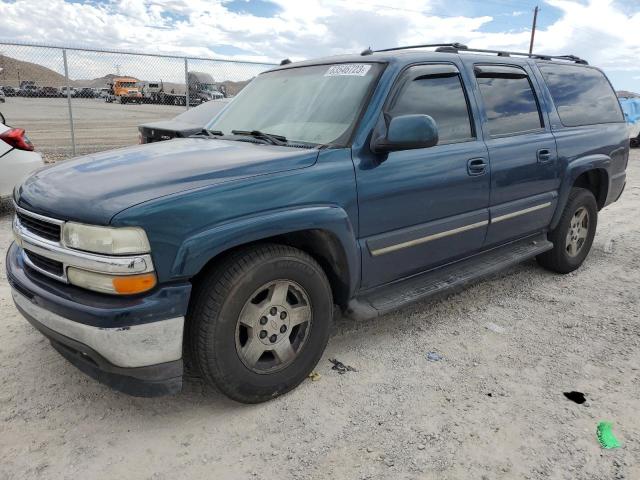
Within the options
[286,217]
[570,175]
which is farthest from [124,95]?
[286,217]

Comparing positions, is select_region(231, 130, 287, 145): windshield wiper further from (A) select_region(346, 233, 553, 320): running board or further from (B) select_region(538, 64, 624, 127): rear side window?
(B) select_region(538, 64, 624, 127): rear side window

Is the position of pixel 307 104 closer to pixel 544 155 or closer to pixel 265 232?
pixel 265 232

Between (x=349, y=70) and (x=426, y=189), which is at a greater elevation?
(x=349, y=70)

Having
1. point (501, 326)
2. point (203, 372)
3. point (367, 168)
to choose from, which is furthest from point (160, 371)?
point (501, 326)

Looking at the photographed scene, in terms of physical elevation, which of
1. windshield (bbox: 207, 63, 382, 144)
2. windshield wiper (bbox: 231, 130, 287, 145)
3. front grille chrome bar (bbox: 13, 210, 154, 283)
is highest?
windshield (bbox: 207, 63, 382, 144)

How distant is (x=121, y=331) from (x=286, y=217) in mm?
938

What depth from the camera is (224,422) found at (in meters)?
2.67

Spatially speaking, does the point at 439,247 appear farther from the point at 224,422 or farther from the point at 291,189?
the point at 224,422

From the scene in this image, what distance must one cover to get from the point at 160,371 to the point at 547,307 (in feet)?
10.2

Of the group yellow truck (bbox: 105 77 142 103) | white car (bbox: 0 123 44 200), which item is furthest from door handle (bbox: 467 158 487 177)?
yellow truck (bbox: 105 77 142 103)

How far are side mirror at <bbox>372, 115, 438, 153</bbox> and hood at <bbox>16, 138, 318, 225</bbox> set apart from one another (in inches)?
17.3

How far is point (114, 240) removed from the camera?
2.24 metres

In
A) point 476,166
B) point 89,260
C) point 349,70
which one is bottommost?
point 89,260

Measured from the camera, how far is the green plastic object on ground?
98.7 inches
